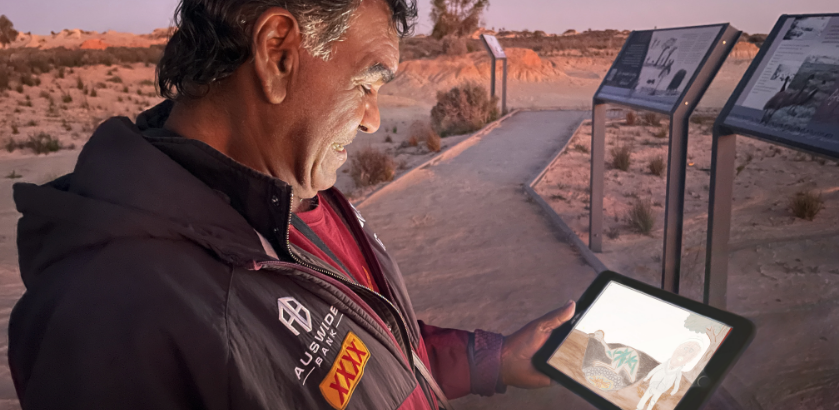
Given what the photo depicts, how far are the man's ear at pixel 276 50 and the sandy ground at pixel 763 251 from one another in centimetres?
247

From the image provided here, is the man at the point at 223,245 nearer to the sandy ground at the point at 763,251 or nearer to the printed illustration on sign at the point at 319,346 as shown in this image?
the printed illustration on sign at the point at 319,346

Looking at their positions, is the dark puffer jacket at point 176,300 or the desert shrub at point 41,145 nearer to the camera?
the dark puffer jacket at point 176,300

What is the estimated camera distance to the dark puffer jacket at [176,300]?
28.4 inches

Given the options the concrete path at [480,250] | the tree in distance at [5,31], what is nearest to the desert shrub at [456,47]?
the concrete path at [480,250]

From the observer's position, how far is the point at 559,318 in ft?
5.54

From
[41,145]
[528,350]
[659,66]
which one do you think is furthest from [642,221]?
[41,145]

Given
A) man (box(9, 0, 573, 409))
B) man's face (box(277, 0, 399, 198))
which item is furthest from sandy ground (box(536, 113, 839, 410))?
man's face (box(277, 0, 399, 198))

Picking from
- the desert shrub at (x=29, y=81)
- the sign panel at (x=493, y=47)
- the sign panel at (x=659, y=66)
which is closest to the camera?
the sign panel at (x=659, y=66)

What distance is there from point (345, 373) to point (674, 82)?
8.81 feet

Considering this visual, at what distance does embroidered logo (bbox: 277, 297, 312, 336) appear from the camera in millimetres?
888

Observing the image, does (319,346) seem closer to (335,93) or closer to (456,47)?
(335,93)

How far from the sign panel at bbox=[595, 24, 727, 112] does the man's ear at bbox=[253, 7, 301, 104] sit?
7.62ft

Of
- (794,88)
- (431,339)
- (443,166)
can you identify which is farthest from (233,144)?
(443,166)

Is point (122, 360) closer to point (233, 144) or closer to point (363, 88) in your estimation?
point (233, 144)
